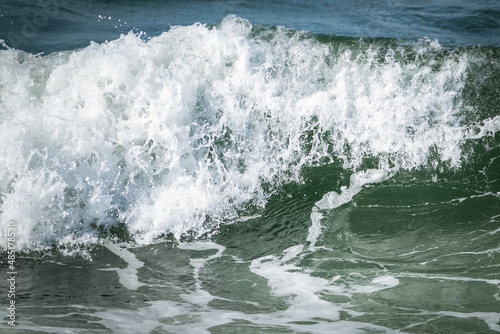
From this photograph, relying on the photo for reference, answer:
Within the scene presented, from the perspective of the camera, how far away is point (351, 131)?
5.76 meters

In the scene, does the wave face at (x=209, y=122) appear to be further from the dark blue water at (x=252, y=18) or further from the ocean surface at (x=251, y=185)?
the dark blue water at (x=252, y=18)

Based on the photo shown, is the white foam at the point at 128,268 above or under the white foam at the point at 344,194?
under

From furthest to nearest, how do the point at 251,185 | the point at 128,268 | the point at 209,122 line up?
the point at 209,122 < the point at 251,185 < the point at 128,268

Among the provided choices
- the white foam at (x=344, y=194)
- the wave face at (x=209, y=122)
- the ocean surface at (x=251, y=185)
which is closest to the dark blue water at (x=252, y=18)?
the ocean surface at (x=251, y=185)

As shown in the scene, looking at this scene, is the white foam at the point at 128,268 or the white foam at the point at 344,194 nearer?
the white foam at the point at 128,268

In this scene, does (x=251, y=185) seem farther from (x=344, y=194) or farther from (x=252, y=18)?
(x=252, y=18)

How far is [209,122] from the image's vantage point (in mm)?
5750

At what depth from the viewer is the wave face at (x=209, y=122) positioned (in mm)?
5012

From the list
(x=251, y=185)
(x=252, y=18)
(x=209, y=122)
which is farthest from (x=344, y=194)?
(x=252, y=18)

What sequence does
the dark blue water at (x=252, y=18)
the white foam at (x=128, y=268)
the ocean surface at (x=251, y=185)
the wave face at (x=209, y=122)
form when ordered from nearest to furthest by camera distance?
the ocean surface at (x=251, y=185) → the white foam at (x=128, y=268) → the wave face at (x=209, y=122) → the dark blue water at (x=252, y=18)

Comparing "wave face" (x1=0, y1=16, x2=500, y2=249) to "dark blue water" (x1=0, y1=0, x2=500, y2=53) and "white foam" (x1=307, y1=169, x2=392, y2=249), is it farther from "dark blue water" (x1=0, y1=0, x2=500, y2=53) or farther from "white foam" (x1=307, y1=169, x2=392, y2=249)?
"dark blue water" (x1=0, y1=0, x2=500, y2=53)

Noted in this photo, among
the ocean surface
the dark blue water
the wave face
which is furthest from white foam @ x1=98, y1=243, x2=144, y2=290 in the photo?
the dark blue water

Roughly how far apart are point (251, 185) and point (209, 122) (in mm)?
943

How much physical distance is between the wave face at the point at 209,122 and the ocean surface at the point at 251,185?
2 cm
